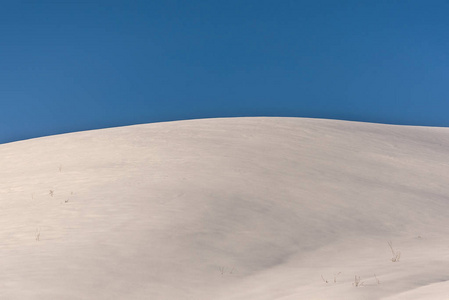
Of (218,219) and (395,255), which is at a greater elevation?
(395,255)

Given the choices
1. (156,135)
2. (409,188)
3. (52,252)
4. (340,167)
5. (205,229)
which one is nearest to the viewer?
(52,252)

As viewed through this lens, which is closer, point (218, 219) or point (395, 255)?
point (395, 255)

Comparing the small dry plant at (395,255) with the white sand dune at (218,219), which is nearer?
the white sand dune at (218,219)

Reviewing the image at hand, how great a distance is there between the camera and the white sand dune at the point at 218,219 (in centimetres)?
637

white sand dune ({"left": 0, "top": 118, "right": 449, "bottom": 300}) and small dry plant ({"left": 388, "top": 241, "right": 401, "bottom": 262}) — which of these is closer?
white sand dune ({"left": 0, "top": 118, "right": 449, "bottom": 300})

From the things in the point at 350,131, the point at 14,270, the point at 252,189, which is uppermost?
the point at 14,270

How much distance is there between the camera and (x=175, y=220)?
9.16 meters

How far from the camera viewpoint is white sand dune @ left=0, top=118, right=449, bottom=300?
6367 mm

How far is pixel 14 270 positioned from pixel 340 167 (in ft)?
36.3

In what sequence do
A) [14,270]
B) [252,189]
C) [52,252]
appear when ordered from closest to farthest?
[14,270]
[52,252]
[252,189]

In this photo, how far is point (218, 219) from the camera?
9.53m

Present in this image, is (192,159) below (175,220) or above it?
below

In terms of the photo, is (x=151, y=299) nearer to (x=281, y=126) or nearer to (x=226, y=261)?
(x=226, y=261)

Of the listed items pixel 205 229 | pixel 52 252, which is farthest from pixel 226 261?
pixel 52 252
